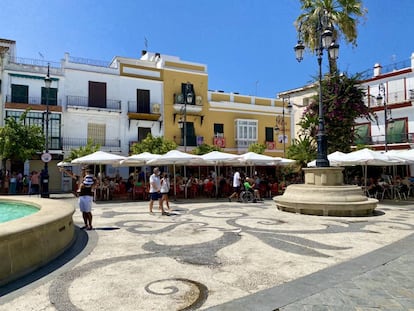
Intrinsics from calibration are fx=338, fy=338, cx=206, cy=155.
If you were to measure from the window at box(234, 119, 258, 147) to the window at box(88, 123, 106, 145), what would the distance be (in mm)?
12552

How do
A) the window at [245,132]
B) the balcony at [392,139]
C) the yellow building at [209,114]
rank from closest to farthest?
the balcony at [392,139] < the yellow building at [209,114] < the window at [245,132]

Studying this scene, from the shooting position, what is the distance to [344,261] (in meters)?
5.44

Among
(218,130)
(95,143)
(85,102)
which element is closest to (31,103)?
(85,102)

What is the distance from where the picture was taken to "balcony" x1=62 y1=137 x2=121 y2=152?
26559mm

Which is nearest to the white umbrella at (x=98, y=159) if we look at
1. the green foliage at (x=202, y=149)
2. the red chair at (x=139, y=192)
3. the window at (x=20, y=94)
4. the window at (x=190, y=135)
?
the red chair at (x=139, y=192)

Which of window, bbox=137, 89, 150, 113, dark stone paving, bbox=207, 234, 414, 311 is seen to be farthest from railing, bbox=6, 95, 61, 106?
dark stone paving, bbox=207, 234, 414, 311

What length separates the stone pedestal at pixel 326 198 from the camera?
1034cm

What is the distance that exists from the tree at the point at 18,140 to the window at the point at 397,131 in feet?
92.4

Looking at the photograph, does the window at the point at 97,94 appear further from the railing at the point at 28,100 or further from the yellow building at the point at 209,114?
the yellow building at the point at 209,114

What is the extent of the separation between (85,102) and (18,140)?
721cm

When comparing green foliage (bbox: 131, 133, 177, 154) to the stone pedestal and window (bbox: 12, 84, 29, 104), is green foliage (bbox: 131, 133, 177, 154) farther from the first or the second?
the stone pedestal

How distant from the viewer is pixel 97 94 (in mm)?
28203

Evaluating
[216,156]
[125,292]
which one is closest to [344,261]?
[125,292]

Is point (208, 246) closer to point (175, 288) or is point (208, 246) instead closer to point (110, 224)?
point (175, 288)
